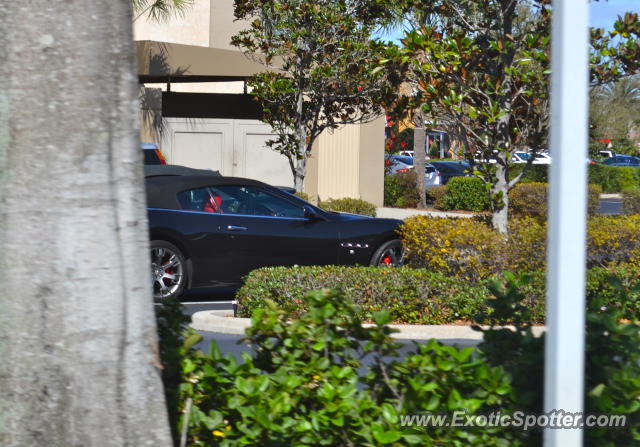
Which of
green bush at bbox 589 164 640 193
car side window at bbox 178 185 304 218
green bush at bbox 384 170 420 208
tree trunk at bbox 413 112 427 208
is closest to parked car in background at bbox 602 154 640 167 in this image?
green bush at bbox 589 164 640 193

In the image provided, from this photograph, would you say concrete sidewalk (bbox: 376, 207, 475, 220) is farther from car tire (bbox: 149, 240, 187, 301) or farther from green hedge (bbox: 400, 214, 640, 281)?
car tire (bbox: 149, 240, 187, 301)

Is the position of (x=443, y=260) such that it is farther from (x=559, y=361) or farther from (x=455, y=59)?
(x=559, y=361)

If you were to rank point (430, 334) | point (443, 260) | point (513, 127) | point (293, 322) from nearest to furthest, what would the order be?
point (293, 322) < point (430, 334) < point (443, 260) < point (513, 127)

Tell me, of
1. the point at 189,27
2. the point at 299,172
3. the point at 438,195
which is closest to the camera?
the point at 299,172

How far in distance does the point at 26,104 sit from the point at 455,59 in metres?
7.82

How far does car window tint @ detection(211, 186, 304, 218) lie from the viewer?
11.3 meters

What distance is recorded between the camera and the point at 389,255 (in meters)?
11.9

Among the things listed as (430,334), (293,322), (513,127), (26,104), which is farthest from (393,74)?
(26,104)

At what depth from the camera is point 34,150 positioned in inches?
134

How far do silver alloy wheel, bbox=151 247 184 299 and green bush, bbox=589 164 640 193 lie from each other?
110ft

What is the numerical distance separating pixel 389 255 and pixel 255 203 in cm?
189

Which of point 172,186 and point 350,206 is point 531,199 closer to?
point 350,206

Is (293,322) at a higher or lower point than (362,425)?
higher

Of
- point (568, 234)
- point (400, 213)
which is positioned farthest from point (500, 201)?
point (400, 213)
